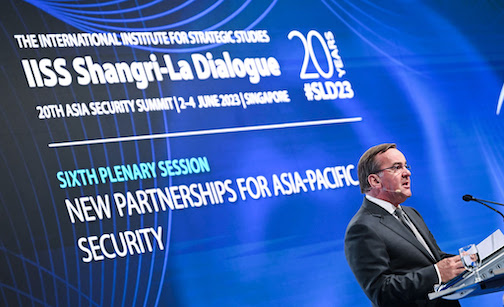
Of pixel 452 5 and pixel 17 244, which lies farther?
→ pixel 452 5

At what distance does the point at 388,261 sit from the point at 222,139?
186cm

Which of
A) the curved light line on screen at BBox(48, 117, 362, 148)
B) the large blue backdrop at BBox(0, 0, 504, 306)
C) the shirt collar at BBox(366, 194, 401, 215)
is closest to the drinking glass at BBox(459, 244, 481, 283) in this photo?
the shirt collar at BBox(366, 194, 401, 215)

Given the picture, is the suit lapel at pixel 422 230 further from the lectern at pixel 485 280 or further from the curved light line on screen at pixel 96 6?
the curved light line on screen at pixel 96 6

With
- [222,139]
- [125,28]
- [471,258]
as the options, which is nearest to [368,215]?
[471,258]

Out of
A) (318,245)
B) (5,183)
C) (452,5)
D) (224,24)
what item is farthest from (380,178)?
(452,5)

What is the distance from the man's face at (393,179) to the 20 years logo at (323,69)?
1.64m

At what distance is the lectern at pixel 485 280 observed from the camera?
8.66 feet

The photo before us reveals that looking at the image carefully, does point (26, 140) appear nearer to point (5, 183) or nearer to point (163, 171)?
point (5, 183)

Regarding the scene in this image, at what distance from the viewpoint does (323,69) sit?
521 cm

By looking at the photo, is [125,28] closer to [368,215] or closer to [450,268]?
[368,215]

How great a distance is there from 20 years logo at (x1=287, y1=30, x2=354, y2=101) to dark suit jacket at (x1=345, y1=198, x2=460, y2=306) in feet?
5.85

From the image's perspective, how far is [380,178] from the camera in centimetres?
355

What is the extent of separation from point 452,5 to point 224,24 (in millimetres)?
1958

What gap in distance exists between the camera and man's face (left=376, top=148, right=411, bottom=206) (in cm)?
351
